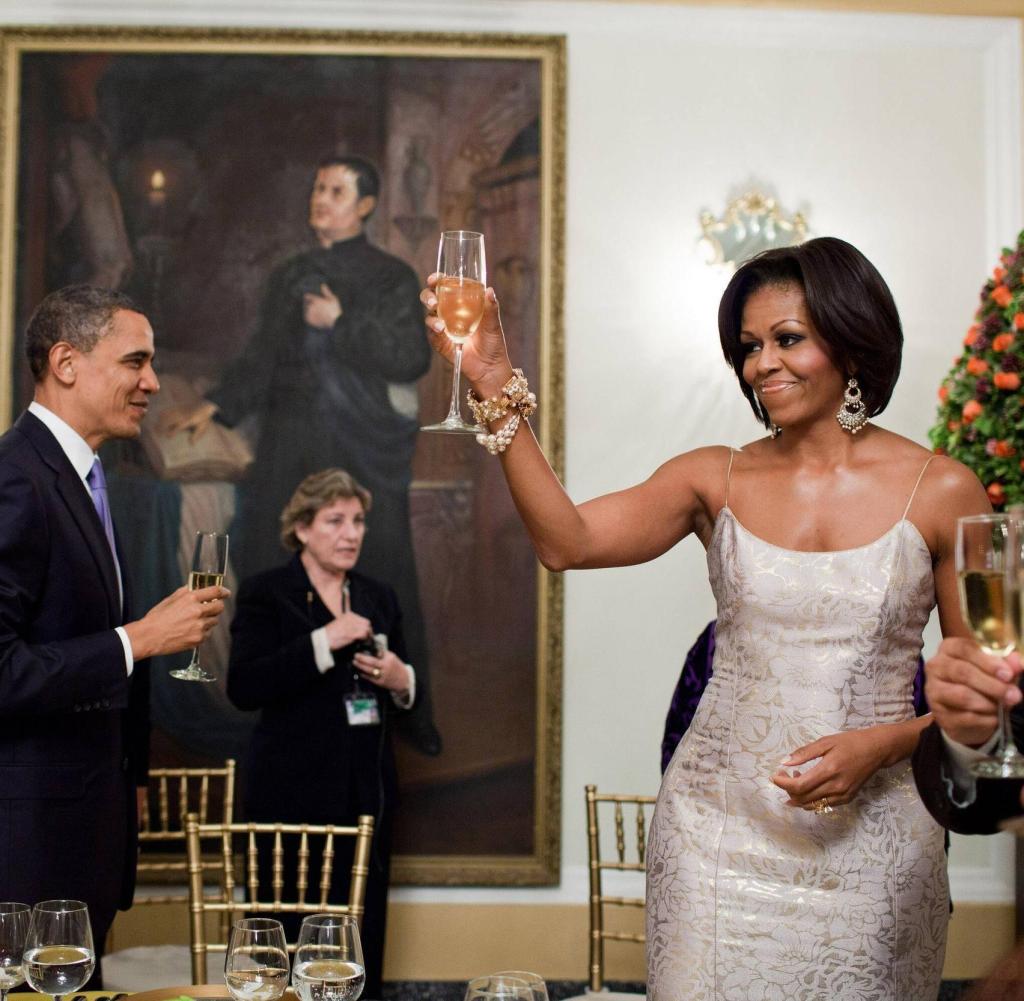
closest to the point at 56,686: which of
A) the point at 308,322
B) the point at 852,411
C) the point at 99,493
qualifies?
the point at 99,493

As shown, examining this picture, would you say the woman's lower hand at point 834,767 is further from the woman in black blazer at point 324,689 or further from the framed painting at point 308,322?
the framed painting at point 308,322

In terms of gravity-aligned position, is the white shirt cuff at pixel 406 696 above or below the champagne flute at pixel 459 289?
below

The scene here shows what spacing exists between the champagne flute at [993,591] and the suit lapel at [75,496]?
2.11 metres

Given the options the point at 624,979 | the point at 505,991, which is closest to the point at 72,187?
the point at 624,979

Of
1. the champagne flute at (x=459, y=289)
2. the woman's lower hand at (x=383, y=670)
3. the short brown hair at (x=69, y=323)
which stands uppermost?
the short brown hair at (x=69, y=323)

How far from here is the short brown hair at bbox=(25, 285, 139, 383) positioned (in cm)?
320

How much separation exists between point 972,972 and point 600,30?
13.1 ft

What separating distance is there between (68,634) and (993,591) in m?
2.17

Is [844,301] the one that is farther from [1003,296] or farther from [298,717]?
[298,717]

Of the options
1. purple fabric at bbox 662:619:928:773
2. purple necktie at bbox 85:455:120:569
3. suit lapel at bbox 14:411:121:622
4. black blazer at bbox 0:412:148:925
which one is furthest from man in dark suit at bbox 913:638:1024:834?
purple necktie at bbox 85:455:120:569

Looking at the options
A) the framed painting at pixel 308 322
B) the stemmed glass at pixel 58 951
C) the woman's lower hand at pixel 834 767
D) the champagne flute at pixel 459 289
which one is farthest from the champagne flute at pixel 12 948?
the framed painting at pixel 308 322

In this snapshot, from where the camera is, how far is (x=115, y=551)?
3330 millimetres

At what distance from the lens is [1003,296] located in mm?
3980

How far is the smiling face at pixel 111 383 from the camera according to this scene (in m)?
3.18
